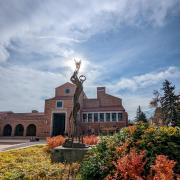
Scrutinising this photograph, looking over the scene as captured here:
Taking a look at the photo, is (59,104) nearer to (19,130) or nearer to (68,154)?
(19,130)

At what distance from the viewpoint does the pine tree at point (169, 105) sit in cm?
2875

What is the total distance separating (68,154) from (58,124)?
2758 cm

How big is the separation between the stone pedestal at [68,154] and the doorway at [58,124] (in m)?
26.7

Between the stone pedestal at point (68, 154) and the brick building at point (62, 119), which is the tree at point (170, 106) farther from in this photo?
the stone pedestal at point (68, 154)

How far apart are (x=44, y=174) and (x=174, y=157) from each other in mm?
4241

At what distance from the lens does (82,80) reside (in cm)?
1091

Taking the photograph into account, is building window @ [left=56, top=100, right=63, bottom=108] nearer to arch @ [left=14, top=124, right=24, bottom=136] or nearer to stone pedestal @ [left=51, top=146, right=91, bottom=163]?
arch @ [left=14, top=124, right=24, bottom=136]

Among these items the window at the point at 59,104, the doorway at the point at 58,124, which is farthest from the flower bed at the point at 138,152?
the window at the point at 59,104

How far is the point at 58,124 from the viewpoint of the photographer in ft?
118

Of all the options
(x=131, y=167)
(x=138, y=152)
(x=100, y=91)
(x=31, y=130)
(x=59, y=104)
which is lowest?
(x=131, y=167)

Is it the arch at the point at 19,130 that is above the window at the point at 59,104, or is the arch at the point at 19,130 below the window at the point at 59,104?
below

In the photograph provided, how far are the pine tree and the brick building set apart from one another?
766 centimetres

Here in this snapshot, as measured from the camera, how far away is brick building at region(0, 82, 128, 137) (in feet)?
116

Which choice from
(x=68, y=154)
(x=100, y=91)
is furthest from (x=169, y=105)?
(x=68, y=154)
